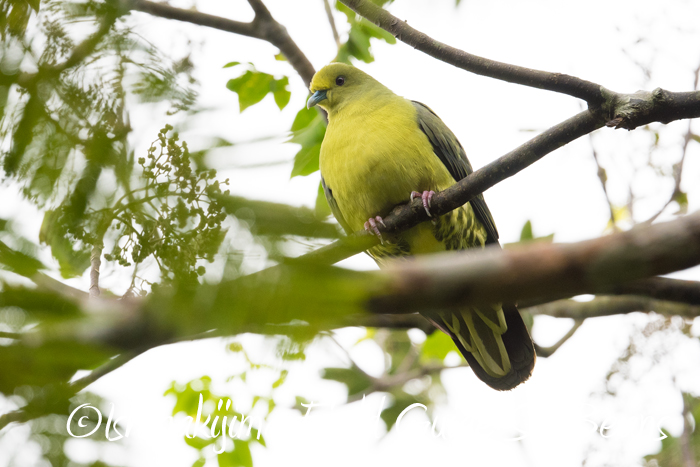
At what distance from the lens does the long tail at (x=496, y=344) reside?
152 inches

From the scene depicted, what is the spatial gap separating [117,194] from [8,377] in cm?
25

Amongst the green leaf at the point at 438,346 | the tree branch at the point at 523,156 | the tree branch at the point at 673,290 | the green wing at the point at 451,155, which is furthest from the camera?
the green leaf at the point at 438,346

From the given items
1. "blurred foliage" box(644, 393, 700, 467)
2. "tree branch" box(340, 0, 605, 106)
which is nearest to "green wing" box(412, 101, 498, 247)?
"tree branch" box(340, 0, 605, 106)

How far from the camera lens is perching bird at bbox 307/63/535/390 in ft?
11.6

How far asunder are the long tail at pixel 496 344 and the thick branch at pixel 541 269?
120 inches

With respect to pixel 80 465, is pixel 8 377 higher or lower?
higher

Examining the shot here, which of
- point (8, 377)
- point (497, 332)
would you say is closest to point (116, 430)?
point (8, 377)

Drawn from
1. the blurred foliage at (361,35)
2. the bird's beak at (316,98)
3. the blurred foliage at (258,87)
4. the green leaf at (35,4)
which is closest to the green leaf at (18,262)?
the green leaf at (35,4)

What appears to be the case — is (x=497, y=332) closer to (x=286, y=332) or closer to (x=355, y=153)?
(x=355, y=153)

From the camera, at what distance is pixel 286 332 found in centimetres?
63

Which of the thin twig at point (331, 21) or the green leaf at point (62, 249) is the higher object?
the thin twig at point (331, 21)

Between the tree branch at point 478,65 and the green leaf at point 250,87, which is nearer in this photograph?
the tree branch at point 478,65

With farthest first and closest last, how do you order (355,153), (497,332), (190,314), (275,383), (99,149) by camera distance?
(497,332), (355,153), (275,383), (99,149), (190,314)

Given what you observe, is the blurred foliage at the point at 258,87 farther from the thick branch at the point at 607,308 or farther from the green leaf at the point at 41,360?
the green leaf at the point at 41,360
